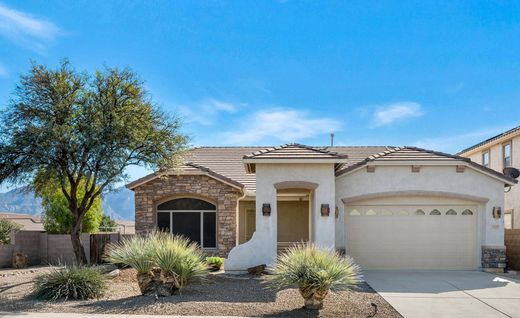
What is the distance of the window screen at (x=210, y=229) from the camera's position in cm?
2031

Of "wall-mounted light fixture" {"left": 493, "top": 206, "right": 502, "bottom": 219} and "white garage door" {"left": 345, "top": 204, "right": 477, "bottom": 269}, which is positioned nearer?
"wall-mounted light fixture" {"left": 493, "top": 206, "right": 502, "bottom": 219}

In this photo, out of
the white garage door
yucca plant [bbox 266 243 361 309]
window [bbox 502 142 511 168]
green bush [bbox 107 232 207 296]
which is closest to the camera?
yucca plant [bbox 266 243 361 309]

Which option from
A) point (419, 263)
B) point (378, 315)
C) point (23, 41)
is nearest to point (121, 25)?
point (23, 41)

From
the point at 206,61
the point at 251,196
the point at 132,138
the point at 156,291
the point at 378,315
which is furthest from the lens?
the point at 251,196

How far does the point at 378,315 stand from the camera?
32.0ft

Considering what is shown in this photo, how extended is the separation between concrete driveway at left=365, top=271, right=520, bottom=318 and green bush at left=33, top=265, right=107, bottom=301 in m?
6.84

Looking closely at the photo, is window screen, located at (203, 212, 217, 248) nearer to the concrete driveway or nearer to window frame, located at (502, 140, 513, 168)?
the concrete driveway

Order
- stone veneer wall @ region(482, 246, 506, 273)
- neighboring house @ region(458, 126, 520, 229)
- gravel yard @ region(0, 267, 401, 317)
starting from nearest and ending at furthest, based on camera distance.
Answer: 1. gravel yard @ region(0, 267, 401, 317)
2. stone veneer wall @ region(482, 246, 506, 273)
3. neighboring house @ region(458, 126, 520, 229)

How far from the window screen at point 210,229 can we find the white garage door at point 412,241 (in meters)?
6.00

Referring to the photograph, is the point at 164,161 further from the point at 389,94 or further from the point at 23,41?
the point at 389,94

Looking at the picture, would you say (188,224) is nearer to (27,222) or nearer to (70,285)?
(70,285)

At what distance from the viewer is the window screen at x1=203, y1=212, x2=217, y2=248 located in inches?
800

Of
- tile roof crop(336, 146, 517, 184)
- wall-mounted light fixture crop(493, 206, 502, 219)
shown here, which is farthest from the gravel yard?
wall-mounted light fixture crop(493, 206, 502, 219)

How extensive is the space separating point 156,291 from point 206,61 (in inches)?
377
